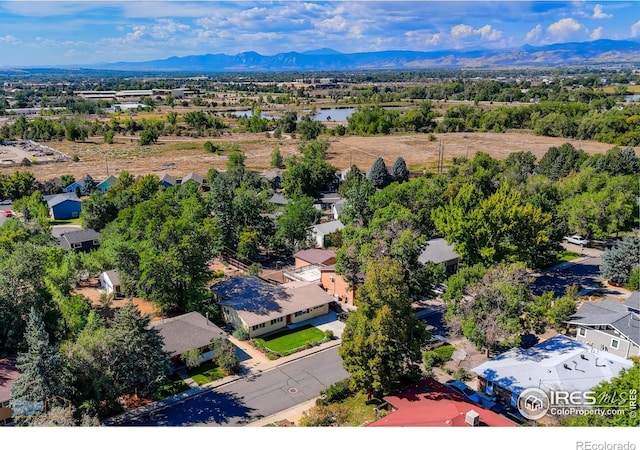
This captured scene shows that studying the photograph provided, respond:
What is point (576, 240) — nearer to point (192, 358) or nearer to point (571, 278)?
point (571, 278)

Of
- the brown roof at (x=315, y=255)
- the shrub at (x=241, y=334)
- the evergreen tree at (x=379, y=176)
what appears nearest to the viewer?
the shrub at (x=241, y=334)

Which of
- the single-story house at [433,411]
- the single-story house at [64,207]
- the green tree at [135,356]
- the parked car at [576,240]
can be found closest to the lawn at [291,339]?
the green tree at [135,356]

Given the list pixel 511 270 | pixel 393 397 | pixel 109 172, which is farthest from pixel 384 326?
pixel 109 172

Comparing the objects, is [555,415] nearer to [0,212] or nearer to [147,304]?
[147,304]

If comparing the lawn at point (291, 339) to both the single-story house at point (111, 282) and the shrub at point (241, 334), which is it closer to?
the shrub at point (241, 334)

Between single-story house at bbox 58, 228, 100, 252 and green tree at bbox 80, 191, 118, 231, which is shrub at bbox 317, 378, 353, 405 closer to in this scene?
single-story house at bbox 58, 228, 100, 252

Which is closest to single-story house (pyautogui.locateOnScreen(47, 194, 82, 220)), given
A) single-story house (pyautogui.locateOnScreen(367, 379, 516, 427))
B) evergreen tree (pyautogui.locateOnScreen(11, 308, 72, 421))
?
evergreen tree (pyautogui.locateOnScreen(11, 308, 72, 421))
